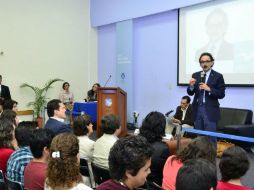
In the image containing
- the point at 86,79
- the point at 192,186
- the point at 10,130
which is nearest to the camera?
the point at 192,186

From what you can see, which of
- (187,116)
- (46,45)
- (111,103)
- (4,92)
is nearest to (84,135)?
(187,116)

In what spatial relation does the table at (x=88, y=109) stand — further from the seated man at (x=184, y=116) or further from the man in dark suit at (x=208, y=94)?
the man in dark suit at (x=208, y=94)

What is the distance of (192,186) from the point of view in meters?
1.33

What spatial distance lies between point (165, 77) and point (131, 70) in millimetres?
1141

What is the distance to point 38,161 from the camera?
2.13 meters

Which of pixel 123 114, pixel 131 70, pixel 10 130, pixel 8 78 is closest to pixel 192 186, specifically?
pixel 10 130

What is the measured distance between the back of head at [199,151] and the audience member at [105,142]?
35.9 inches

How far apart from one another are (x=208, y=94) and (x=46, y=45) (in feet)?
21.5

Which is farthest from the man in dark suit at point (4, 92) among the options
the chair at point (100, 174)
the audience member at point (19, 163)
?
the chair at point (100, 174)

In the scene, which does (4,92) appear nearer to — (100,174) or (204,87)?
(204,87)

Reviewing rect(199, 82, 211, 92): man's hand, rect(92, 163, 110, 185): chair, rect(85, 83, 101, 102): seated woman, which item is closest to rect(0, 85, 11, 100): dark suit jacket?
rect(85, 83, 101, 102): seated woman

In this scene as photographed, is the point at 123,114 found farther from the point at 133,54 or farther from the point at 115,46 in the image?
the point at 115,46

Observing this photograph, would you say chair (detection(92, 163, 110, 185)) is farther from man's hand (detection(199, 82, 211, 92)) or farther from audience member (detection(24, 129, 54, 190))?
man's hand (detection(199, 82, 211, 92))

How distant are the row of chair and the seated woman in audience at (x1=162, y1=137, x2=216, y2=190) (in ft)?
3.10
